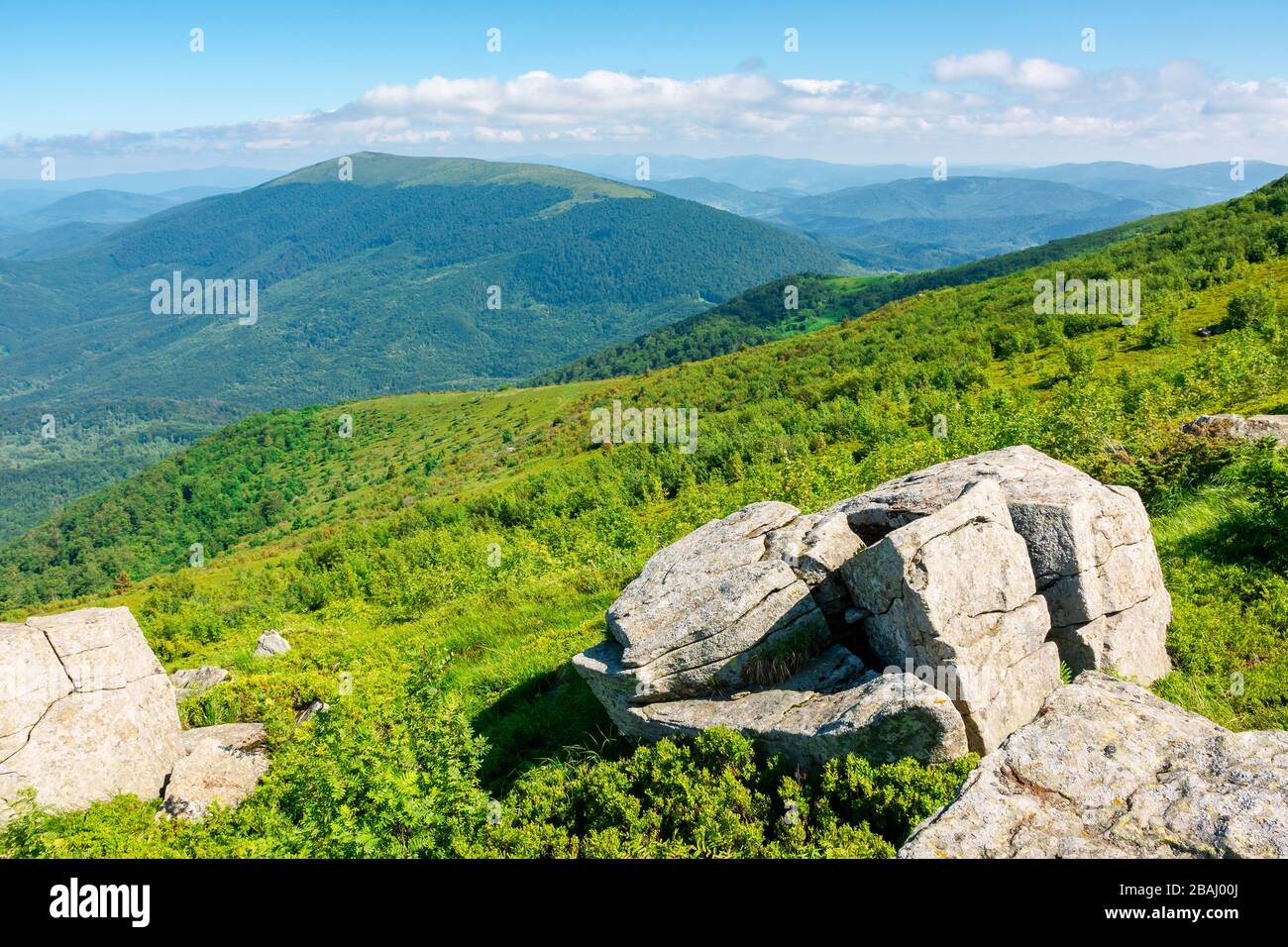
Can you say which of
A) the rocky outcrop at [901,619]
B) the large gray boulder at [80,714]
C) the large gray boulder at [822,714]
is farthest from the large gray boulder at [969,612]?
the large gray boulder at [80,714]

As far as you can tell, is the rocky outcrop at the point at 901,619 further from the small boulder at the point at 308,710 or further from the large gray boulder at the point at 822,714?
the small boulder at the point at 308,710

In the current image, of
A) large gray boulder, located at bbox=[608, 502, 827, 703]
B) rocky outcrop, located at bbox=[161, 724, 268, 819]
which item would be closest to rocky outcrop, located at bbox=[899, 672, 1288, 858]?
large gray boulder, located at bbox=[608, 502, 827, 703]

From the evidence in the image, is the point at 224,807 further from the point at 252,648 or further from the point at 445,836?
the point at 252,648

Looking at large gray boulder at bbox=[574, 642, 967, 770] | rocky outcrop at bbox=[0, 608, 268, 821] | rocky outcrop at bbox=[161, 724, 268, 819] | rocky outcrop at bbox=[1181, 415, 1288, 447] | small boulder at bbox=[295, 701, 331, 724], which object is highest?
rocky outcrop at bbox=[1181, 415, 1288, 447]

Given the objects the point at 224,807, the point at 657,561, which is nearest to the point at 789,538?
the point at 657,561

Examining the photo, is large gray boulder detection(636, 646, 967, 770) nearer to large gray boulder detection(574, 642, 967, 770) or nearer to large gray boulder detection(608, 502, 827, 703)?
large gray boulder detection(574, 642, 967, 770)
